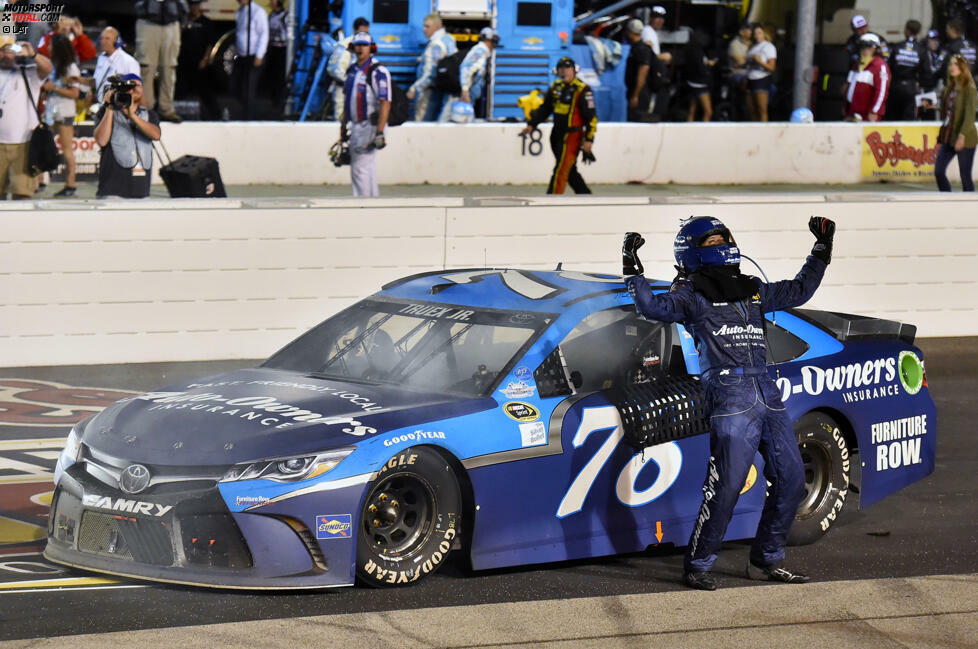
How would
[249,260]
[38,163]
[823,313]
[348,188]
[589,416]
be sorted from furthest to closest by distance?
[348,188] → [38,163] → [249,260] → [823,313] → [589,416]

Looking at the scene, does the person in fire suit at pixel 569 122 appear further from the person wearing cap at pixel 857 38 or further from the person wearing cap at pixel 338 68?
the person wearing cap at pixel 857 38

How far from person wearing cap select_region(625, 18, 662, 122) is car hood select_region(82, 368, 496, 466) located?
16938 millimetres

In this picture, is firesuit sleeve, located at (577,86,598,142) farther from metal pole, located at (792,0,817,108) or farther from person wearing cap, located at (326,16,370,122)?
metal pole, located at (792,0,817,108)

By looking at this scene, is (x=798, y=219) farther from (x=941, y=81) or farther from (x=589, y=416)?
(x=941, y=81)

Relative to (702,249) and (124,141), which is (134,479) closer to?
(702,249)

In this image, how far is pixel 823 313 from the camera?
7.97m

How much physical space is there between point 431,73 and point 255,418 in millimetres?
16610

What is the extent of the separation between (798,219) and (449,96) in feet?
33.0

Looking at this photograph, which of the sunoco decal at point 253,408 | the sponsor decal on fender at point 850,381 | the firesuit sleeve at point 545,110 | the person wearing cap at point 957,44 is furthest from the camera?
the person wearing cap at point 957,44

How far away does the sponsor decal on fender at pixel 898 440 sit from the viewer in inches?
295

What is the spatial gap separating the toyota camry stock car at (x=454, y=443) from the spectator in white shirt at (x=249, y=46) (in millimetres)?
14357

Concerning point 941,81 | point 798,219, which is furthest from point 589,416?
point 941,81

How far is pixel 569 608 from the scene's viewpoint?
5832 millimetres

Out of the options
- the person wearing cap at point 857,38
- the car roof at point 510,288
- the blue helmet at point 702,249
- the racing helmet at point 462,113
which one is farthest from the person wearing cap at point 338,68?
the blue helmet at point 702,249
